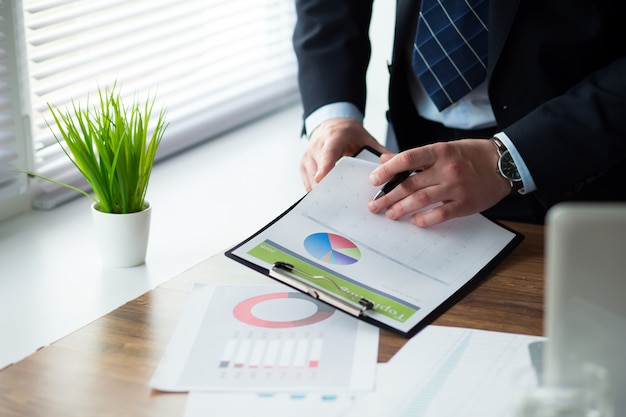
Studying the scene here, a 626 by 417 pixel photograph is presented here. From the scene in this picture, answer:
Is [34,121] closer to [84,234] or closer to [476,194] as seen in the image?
[84,234]

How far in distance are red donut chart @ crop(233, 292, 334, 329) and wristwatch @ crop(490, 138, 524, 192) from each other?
0.40 metres

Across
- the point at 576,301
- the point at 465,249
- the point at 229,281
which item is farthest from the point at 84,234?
the point at 576,301

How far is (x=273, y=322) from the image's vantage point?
107 centimetres

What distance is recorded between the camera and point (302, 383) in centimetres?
93

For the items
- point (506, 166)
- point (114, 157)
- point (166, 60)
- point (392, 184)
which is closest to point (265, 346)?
point (392, 184)

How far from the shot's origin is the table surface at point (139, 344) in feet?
2.93

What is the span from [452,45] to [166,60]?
152 cm

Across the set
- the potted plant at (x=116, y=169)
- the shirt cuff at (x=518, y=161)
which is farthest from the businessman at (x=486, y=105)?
the potted plant at (x=116, y=169)

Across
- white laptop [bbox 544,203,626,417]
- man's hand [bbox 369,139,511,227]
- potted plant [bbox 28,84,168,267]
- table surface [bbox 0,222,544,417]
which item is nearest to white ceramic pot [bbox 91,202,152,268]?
potted plant [bbox 28,84,168,267]

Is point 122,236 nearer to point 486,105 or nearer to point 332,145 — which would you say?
point 332,145

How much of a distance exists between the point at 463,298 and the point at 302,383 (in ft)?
1.02

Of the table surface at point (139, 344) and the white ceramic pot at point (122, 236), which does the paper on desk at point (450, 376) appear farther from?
the white ceramic pot at point (122, 236)

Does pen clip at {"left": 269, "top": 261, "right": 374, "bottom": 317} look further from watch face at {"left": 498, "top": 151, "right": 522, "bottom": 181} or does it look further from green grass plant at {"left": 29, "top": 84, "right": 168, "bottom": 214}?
green grass plant at {"left": 29, "top": 84, "right": 168, "bottom": 214}

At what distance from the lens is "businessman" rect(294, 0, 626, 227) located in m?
1.30
